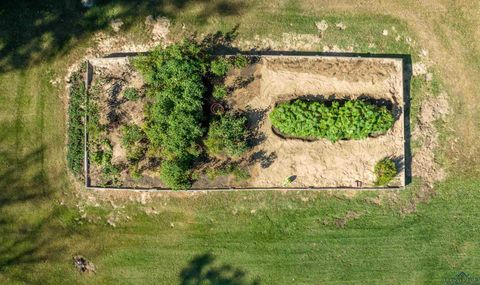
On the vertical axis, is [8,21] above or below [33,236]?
above

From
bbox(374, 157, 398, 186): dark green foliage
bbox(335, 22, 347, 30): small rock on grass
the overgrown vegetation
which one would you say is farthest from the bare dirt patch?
the overgrown vegetation

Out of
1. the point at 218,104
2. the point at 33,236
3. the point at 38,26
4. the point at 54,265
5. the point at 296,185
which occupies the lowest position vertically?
the point at 54,265

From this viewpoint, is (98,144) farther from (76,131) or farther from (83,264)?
(83,264)

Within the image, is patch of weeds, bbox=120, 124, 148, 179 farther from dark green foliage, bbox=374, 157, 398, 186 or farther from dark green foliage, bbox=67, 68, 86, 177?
dark green foliage, bbox=374, 157, 398, 186

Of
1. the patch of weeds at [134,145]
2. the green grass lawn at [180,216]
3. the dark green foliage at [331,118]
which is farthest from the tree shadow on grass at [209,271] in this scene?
the dark green foliage at [331,118]

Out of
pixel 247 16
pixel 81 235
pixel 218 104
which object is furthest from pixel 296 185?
pixel 81 235

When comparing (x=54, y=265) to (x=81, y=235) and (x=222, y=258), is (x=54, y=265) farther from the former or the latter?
(x=222, y=258)
